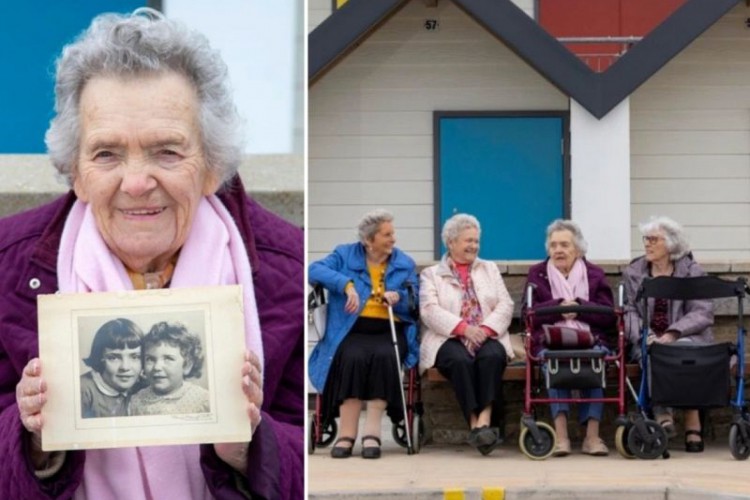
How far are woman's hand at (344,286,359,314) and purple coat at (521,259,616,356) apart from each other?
0.97 m

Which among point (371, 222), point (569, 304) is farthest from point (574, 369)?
point (371, 222)

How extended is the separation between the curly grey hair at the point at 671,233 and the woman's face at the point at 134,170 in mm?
7343

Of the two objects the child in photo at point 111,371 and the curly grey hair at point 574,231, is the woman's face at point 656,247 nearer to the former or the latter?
the curly grey hair at point 574,231

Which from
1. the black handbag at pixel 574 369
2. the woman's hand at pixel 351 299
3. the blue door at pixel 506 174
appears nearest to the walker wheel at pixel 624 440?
the black handbag at pixel 574 369

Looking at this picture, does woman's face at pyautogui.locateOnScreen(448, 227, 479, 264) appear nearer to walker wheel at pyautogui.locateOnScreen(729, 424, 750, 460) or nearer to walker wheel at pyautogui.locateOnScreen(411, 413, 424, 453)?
walker wheel at pyautogui.locateOnScreen(411, 413, 424, 453)

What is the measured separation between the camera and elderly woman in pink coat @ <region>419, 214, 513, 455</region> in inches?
381

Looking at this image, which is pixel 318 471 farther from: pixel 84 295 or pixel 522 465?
pixel 84 295

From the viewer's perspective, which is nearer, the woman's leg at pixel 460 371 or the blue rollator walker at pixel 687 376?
the blue rollator walker at pixel 687 376

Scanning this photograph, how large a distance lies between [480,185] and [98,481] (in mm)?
11303

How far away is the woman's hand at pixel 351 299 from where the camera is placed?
953 cm

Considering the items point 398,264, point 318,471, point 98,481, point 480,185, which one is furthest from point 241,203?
point 480,185

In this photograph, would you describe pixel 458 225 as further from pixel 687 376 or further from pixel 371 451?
pixel 687 376

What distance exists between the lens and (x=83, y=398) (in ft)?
8.50

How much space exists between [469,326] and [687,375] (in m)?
1.23
